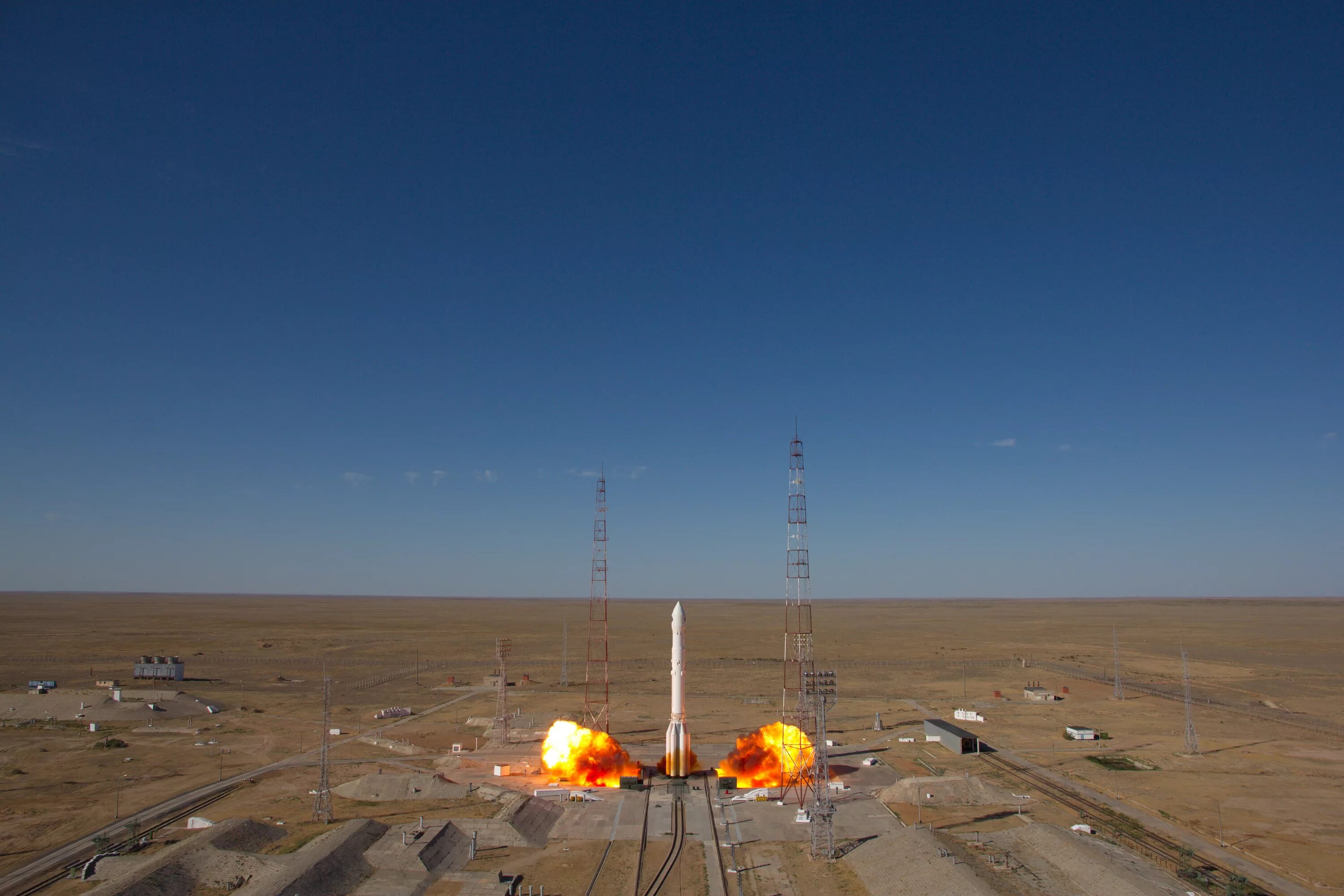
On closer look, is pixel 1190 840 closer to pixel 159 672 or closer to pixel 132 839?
pixel 132 839

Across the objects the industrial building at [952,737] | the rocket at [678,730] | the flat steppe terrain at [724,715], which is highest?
the rocket at [678,730]

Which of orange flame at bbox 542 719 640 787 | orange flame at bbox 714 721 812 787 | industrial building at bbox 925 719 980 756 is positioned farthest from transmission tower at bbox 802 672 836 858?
industrial building at bbox 925 719 980 756

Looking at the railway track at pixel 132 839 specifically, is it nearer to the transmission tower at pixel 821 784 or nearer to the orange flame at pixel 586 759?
the orange flame at pixel 586 759

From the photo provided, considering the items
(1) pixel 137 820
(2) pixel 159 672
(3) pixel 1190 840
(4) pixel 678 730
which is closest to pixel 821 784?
(4) pixel 678 730

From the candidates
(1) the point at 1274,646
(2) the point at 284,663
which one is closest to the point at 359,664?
(2) the point at 284,663

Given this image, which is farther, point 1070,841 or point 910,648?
point 910,648

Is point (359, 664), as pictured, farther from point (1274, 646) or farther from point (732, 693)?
point (1274, 646)

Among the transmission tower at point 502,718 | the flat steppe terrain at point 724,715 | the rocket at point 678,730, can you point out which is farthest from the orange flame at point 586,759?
the flat steppe terrain at point 724,715
